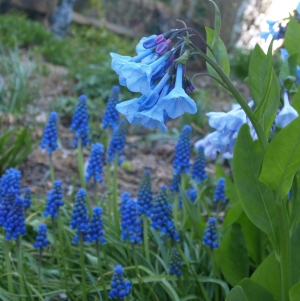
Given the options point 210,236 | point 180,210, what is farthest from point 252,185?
point 180,210

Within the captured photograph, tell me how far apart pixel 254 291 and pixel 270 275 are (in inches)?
5.0

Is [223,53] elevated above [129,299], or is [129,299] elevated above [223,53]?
[223,53]

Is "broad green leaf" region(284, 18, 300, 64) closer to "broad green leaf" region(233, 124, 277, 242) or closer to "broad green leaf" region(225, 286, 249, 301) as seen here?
"broad green leaf" region(233, 124, 277, 242)

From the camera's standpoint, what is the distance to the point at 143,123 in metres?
1.18

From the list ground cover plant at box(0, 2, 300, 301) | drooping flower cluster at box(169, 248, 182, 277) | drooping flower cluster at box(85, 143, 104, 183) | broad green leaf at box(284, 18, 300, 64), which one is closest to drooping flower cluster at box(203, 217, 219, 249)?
ground cover plant at box(0, 2, 300, 301)

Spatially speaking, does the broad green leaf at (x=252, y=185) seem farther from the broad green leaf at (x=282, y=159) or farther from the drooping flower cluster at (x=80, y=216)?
the drooping flower cluster at (x=80, y=216)

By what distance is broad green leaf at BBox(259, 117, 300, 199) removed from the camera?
116 cm

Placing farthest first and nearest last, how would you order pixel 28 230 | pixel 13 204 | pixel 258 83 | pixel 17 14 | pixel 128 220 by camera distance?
pixel 17 14, pixel 28 230, pixel 128 220, pixel 13 204, pixel 258 83

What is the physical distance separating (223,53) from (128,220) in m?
0.72

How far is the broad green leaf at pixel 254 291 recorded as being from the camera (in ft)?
4.51

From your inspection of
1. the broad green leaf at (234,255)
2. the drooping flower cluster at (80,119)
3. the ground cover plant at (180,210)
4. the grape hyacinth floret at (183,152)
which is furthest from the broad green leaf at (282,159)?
the drooping flower cluster at (80,119)

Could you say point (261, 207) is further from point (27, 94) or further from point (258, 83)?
point (27, 94)

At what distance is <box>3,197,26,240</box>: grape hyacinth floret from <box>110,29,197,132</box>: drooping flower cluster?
2.18 ft

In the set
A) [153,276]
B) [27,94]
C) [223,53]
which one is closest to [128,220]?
[153,276]
